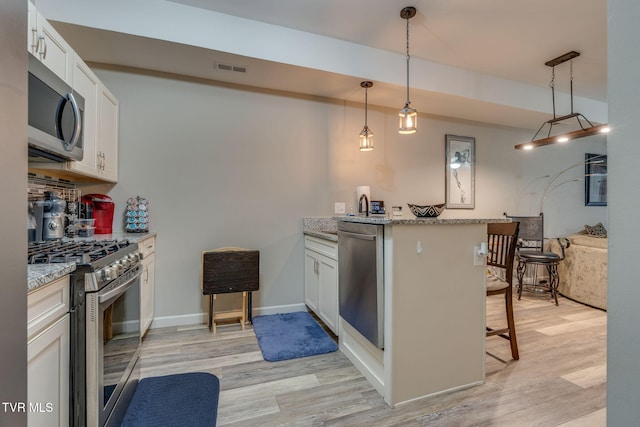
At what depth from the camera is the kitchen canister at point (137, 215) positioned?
2631mm

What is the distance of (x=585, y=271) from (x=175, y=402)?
14.9 feet

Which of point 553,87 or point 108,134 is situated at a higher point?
point 553,87

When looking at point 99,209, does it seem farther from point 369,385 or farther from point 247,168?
point 369,385

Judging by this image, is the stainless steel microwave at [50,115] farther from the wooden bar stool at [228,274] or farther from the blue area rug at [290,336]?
the blue area rug at [290,336]

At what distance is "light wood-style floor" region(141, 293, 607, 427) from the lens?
63.2 inches

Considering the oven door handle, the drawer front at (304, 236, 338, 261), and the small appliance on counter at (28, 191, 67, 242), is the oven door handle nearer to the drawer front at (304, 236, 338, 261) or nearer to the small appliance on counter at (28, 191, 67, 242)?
the small appliance on counter at (28, 191, 67, 242)

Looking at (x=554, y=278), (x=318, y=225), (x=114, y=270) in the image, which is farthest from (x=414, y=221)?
(x=554, y=278)

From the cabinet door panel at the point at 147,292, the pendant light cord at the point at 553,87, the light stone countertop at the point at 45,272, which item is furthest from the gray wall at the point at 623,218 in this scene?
the pendant light cord at the point at 553,87

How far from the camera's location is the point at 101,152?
2.35 metres

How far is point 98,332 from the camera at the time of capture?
1224 mm

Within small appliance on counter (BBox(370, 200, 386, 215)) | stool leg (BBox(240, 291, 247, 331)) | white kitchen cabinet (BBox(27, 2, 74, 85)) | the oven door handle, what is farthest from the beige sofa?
white kitchen cabinet (BBox(27, 2, 74, 85))

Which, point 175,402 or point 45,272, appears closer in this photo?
point 45,272

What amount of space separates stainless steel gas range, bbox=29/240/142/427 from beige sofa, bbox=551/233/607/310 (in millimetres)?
4610

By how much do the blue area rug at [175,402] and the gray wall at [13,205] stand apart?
1.23 m
